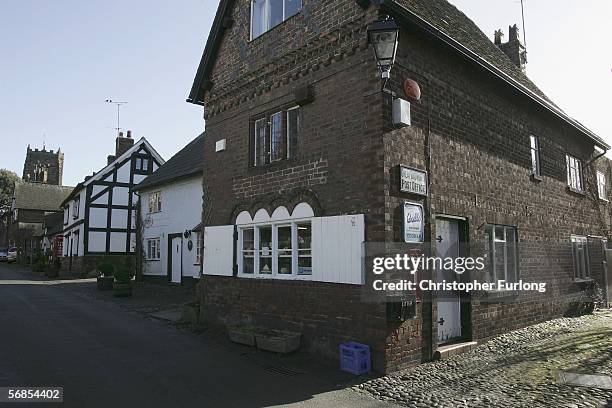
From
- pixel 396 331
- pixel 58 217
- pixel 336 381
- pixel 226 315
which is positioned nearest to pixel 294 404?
pixel 336 381

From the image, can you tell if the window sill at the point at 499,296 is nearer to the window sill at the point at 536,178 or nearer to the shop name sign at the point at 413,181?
the shop name sign at the point at 413,181

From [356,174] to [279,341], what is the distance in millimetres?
3474

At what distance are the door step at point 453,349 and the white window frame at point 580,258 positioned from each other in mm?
6792

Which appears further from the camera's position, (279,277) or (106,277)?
(106,277)

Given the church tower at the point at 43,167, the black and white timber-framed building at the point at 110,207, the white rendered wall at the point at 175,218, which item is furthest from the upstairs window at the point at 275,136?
the church tower at the point at 43,167

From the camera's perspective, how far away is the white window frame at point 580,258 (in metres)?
14.2

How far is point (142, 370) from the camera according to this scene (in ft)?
25.7

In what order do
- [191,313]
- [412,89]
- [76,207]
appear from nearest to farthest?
[412,89]
[191,313]
[76,207]

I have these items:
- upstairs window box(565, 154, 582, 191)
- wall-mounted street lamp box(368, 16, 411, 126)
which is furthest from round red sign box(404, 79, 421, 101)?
upstairs window box(565, 154, 582, 191)

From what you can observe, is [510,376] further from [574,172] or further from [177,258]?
[177,258]

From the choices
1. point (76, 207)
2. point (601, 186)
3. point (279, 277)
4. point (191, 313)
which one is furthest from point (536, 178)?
point (76, 207)

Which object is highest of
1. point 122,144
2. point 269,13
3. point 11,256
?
point 122,144

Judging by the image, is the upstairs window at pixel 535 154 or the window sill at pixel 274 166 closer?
the window sill at pixel 274 166

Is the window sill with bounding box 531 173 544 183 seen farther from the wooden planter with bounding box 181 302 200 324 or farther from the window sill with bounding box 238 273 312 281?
the wooden planter with bounding box 181 302 200 324
